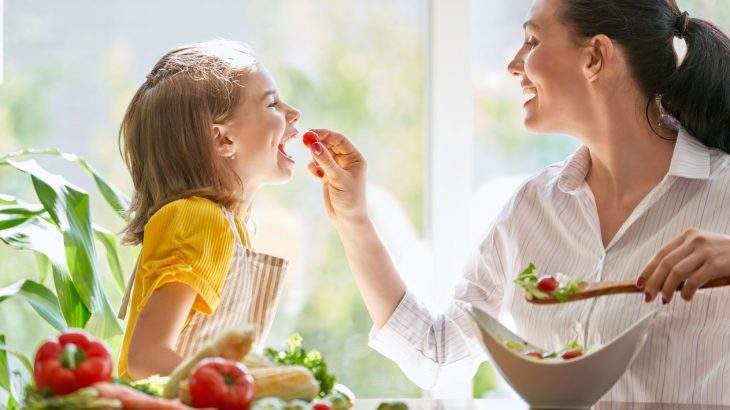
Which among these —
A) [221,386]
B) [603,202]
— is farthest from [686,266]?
[221,386]

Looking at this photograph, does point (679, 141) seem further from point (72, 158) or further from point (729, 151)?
point (72, 158)

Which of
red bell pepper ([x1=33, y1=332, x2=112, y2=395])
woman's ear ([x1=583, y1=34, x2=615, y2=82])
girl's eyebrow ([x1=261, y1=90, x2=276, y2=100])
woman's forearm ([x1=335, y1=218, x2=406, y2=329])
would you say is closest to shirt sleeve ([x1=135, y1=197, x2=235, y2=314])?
girl's eyebrow ([x1=261, y1=90, x2=276, y2=100])

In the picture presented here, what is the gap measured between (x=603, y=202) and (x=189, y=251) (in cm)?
91

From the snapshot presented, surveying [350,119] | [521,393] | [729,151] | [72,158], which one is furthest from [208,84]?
[350,119]

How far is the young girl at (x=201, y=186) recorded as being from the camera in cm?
167

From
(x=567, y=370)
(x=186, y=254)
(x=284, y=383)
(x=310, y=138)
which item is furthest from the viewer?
(x=310, y=138)

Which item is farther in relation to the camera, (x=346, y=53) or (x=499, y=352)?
(x=346, y=53)

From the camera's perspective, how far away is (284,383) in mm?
1158

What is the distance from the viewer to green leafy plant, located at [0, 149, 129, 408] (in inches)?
86.9

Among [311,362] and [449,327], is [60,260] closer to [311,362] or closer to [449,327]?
[449,327]

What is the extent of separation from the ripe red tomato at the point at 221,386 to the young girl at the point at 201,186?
1.76 ft

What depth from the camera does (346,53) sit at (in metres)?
3.39

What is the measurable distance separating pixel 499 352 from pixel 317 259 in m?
2.07

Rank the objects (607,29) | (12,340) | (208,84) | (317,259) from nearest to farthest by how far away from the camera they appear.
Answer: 1. (208,84)
2. (607,29)
3. (12,340)
4. (317,259)
